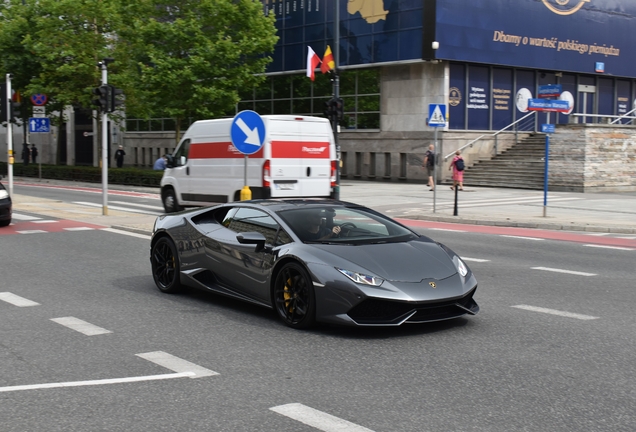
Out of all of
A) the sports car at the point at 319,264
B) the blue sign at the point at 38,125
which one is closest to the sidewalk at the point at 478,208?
the blue sign at the point at 38,125

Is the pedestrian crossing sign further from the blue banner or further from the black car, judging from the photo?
the blue banner

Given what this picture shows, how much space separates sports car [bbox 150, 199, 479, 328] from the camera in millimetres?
7418

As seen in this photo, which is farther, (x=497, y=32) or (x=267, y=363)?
(x=497, y=32)

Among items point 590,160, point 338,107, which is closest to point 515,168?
point 590,160

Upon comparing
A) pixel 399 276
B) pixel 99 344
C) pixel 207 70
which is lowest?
pixel 99 344

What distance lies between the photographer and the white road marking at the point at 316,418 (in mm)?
4953

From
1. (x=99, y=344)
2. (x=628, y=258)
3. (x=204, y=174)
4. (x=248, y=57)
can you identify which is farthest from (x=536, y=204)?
(x=99, y=344)

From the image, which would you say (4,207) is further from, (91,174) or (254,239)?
(91,174)

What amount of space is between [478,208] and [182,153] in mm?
8870

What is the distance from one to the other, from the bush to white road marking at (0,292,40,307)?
26380 millimetres

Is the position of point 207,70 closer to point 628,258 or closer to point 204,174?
point 204,174

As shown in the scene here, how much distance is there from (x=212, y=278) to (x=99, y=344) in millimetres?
2054

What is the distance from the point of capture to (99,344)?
7336mm

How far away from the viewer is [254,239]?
327 inches
